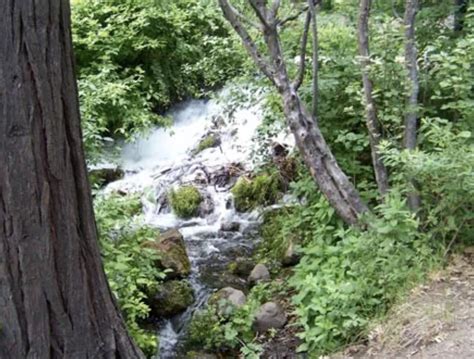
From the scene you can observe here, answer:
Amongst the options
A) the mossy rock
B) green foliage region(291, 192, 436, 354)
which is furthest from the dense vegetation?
the mossy rock

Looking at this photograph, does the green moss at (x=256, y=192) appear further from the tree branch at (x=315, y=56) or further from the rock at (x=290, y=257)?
the tree branch at (x=315, y=56)

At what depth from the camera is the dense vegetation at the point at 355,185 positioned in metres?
3.60

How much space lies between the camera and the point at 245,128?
316 inches

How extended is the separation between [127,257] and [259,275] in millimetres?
1762

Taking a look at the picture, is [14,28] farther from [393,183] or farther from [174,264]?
[174,264]

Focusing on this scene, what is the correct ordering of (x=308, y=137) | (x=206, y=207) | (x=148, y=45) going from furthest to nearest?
(x=148, y=45)
(x=206, y=207)
(x=308, y=137)

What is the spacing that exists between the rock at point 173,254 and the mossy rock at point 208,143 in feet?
7.48

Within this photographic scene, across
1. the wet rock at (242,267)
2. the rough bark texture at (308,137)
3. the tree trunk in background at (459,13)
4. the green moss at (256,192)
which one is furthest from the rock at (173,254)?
the tree trunk in background at (459,13)

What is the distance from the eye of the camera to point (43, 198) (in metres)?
1.88

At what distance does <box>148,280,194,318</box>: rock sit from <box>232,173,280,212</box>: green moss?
Answer: 5.76ft

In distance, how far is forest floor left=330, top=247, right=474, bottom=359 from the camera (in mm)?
2957

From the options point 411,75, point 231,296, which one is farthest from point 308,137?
point 231,296

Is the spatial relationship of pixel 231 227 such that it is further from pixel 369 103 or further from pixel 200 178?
pixel 369 103

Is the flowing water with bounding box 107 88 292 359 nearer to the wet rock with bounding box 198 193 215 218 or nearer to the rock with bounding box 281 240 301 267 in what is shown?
the wet rock with bounding box 198 193 215 218
